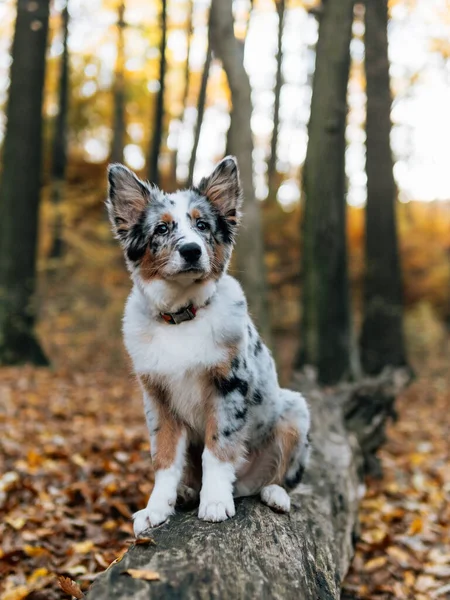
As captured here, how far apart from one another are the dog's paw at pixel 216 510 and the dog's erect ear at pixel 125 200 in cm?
163

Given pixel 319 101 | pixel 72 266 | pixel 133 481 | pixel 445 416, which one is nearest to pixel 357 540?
pixel 133 481

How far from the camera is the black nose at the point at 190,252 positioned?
3.21 meters

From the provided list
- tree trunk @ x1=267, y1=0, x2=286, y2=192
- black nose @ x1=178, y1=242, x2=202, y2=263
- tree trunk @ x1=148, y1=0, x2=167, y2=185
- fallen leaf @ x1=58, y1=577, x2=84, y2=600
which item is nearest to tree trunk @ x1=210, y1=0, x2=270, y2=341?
black nose @ x1=178, y1=242, x2=202, y2=263

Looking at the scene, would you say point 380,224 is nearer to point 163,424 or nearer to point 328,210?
point 328,210

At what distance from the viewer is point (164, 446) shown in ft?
11.2

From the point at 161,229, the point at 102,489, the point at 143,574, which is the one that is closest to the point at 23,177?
the point at 102,489

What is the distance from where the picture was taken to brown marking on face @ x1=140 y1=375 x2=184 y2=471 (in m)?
3.40

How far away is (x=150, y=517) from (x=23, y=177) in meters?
8.61

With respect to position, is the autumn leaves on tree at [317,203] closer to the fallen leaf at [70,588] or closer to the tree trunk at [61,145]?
the fallen leaf at [70,588]

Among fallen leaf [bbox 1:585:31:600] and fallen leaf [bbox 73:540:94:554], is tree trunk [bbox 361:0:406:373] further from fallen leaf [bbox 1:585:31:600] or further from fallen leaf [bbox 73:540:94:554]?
fallen leaf [bbox 1:585:31:600]

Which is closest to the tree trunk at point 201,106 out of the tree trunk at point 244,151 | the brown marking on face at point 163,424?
the tree trunk at point 244,151

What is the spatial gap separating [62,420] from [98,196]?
1115 cm

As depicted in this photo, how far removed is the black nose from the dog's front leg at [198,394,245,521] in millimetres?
786

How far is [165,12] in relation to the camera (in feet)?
48.7
